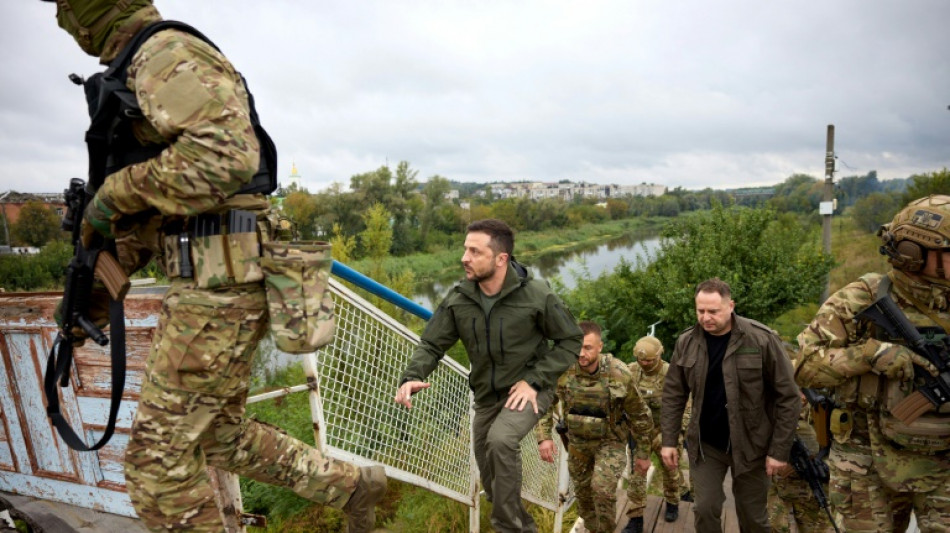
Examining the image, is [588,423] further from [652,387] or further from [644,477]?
[652,387]

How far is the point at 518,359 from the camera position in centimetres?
280

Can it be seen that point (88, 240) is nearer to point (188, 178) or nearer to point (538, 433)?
point (188, 178)

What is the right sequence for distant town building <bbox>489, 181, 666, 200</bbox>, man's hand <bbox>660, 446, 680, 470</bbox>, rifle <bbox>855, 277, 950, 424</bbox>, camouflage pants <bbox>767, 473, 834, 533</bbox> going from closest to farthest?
rifle <bbox>855, 277, 950, 424</bbox> < man's hand <bbox>660, 446, 680, 470</bbox> < camouflage pants <bbox>767, 473, 834, 533</bbox> < distant town building <bbox>489, 181, 666, 200</bbox>

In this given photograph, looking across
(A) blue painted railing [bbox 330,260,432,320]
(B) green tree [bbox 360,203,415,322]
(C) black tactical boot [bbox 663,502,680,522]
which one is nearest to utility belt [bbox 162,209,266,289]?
(A) blue painted railing [bbox 330,260,432,320]

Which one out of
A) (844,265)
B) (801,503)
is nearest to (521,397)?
(801,503)

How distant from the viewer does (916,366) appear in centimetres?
249

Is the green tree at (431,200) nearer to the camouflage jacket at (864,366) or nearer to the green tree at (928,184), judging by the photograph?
the green tree at (928,184)

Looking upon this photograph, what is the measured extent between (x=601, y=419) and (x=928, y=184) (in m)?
32.8

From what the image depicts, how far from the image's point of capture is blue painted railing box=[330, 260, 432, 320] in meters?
2.54

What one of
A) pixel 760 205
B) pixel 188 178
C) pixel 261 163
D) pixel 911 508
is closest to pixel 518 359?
pixel 261 163

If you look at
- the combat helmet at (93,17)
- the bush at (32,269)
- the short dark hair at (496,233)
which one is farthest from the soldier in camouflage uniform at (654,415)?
the bush at (32,269)

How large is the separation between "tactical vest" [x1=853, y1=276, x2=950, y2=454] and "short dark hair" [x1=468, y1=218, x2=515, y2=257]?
1.73 metres

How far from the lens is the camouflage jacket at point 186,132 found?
5.67 ft

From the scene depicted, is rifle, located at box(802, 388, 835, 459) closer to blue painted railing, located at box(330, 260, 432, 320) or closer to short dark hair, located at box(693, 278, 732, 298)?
short dark hair, located at box(693, 278, 732, 298)
